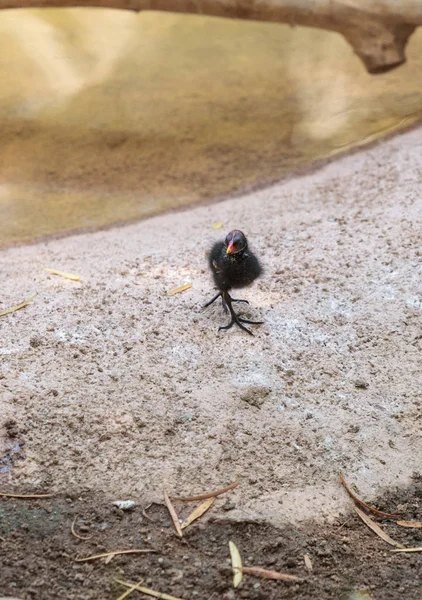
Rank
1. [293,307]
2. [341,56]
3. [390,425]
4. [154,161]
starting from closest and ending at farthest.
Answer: [390,425] < [293,307] < [154,161] < [341,56]

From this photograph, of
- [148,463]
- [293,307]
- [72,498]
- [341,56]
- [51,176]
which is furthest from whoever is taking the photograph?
[341,56]

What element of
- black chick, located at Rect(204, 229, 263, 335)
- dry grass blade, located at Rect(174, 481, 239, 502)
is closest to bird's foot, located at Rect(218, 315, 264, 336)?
black chick, located at Rect(204, 229, 263, 335)

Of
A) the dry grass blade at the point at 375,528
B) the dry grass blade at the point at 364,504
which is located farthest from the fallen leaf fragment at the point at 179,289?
the dry grass blade at the point at 375,528

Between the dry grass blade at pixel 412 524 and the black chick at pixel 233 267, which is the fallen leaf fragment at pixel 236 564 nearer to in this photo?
the dry grass blade at pixel 412 524

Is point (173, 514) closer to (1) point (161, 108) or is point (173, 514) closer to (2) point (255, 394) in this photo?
(2) point (255, 394)

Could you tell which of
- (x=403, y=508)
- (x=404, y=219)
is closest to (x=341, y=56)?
(x=404, y=219)

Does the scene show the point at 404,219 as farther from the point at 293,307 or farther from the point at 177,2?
the point at 177,2

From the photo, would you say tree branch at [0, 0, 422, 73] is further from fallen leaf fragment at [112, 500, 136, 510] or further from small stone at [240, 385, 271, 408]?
fallen leaf fragment at [112, 500, 136, 510]
